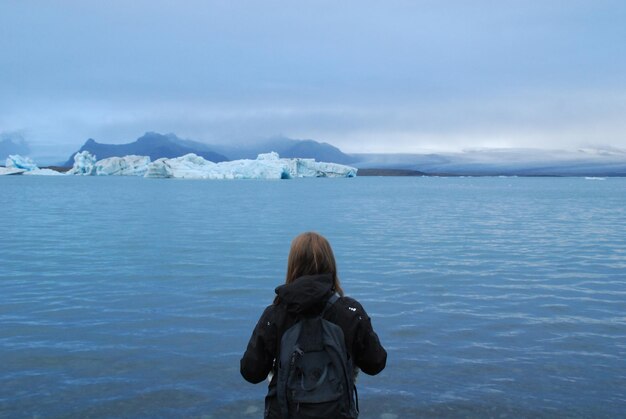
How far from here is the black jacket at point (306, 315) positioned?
3100mm

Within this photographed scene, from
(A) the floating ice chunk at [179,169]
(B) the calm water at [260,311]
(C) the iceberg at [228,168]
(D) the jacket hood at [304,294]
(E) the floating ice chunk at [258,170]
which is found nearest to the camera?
(D) the jacket hood at [304,294]

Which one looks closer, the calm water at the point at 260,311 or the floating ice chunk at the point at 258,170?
the calm water at the point at 260,311

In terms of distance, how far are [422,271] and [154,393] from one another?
895 centimetres

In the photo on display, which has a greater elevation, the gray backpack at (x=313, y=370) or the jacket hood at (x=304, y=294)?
the jacket hood at (x=304, y=294)

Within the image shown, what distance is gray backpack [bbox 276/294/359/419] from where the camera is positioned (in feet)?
10.2

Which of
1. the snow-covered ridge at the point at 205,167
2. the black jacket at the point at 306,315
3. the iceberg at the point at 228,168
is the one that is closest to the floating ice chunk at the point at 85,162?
the snow-covered ridge at the point at 205,167

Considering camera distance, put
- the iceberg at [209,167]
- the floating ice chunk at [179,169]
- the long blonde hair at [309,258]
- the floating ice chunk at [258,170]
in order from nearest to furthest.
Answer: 1. the long blonde hair at [309,258]
2. the floating ice chunk at [258,170]
3. the iceberg at [209,167]
4. the floating ice chunk at [179,169]

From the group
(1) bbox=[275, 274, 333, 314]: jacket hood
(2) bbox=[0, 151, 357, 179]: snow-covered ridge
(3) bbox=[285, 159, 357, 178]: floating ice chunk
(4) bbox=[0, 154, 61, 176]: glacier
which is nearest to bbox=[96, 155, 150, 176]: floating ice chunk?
(2) bbox=[0, 151, 357, 179]: snow-covered ridge

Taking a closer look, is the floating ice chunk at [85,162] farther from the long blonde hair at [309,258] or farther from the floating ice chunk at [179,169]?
the long blonde hair at [309,258]

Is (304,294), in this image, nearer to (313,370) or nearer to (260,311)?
(313,370)

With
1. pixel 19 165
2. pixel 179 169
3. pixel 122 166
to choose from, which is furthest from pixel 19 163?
pixel 179 169

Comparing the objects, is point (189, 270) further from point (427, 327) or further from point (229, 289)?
point (427, 327)

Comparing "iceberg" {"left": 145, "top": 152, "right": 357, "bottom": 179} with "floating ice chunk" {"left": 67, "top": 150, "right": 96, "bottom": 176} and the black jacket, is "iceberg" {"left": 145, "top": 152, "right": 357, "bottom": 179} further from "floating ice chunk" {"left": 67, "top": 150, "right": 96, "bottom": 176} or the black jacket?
the black jacket

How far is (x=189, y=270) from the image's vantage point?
14.4 metres
